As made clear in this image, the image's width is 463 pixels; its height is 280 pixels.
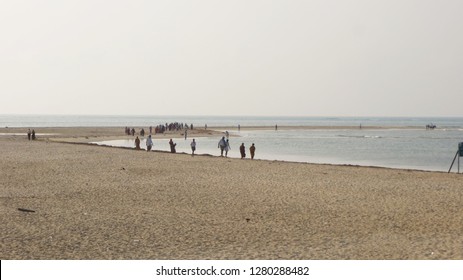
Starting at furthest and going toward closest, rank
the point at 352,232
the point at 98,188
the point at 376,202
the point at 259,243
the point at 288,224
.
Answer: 1. the point at 98,188
2. the point at 376,202
3. the point at 288,224
4. the point at 352,232
5. the point at 259,243

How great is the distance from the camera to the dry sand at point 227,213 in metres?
11.7

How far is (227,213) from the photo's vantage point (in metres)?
15.9

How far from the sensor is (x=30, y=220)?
47.8 ft

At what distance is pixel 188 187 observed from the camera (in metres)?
21.2

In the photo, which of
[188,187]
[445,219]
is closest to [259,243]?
[445,219]

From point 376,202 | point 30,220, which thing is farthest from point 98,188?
point 376,202

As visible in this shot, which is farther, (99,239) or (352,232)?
(352,232)

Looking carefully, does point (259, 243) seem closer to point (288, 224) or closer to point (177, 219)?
point (288, 224)

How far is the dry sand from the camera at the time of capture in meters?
11.7
